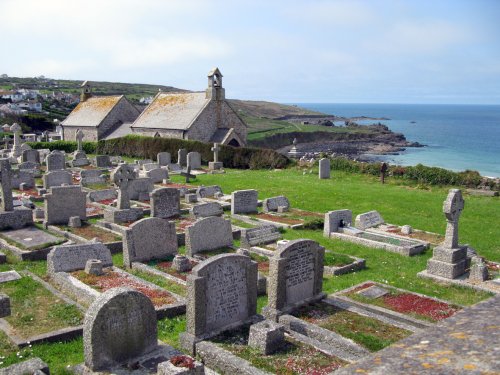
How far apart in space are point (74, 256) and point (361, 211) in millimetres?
12784

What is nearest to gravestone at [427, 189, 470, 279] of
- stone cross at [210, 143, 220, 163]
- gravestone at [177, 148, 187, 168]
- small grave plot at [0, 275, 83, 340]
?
small grave plot at [0, 275, 83, 340]

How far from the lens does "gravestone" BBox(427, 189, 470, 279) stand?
489 inches

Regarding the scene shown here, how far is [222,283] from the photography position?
28.9ft

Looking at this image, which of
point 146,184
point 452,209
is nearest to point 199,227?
point 452,209

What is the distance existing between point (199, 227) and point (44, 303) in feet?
15.5

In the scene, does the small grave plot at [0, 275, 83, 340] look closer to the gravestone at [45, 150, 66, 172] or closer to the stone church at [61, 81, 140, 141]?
the gravestone at [45, 150, 66, 172]

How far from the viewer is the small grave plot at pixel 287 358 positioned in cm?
736

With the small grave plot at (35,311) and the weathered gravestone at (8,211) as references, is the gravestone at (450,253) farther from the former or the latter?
the weathered gravestone at (8,211)

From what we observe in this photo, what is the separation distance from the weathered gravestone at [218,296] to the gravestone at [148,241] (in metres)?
4.60

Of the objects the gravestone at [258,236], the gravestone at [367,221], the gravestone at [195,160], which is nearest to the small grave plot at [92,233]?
the gravestone at [258,236]

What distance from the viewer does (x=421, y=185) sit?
28.5m

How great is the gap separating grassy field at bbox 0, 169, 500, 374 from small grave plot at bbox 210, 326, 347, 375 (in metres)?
1.18

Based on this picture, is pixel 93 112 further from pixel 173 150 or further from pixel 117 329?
pixel 117 329

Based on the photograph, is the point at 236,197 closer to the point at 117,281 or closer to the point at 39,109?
the point at 117,281
